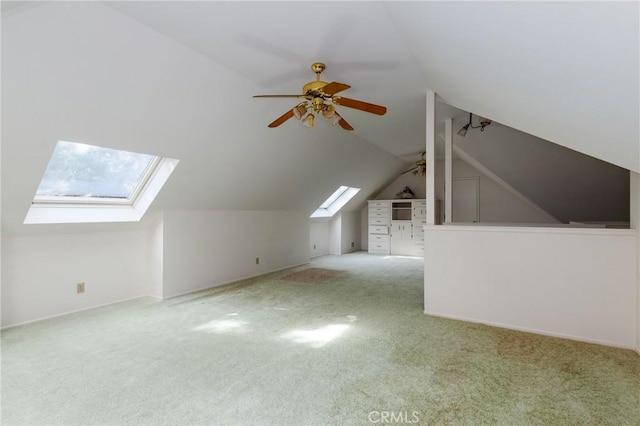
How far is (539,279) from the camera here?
286 cm

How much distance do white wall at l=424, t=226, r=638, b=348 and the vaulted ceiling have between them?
0.94m

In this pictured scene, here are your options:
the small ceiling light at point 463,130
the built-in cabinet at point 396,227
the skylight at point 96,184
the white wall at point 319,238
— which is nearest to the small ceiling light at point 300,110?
the skylight at point 96,184

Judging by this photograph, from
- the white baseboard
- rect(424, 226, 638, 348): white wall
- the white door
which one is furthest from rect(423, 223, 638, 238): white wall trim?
the white door

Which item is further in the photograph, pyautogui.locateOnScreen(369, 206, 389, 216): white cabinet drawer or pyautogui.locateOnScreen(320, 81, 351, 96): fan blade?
pyautogui.locateOnScreen(369, 206, 389, 216): white cabinet drawer

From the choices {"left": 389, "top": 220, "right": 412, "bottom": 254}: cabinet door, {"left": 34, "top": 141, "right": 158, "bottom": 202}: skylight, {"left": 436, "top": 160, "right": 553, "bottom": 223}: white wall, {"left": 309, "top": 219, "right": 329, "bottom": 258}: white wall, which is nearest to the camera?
{"left": 34, "top": 141, "right": 158, "bottom": 202}: skylight

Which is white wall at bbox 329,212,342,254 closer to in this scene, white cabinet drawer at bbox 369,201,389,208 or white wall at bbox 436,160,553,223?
white cabinet drawer at bbox 369,201,389,208

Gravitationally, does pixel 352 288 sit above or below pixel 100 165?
below

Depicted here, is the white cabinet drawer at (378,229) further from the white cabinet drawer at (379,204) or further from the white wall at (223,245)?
the white wall at (223,245)

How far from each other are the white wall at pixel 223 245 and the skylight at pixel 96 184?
1.67ft

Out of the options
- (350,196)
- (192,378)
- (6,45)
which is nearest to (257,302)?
(192,378)

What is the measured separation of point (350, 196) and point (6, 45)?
259 inches

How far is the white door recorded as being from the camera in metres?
7.32

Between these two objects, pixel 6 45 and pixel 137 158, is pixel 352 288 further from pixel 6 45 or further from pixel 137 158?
→ pixel 6 45

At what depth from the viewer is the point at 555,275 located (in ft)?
9.18
